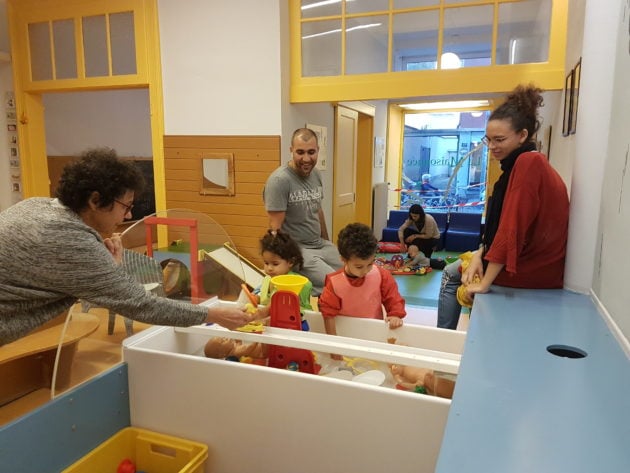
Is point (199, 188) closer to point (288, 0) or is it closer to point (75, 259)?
point (288, 0)

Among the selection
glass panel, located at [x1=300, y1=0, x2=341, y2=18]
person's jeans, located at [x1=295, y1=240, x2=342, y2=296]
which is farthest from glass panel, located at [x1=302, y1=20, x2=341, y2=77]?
person's jeans, located at [x1=295, y1=240, x2=342, y2=296]

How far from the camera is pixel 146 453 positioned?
6.03ft

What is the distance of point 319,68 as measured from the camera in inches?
169

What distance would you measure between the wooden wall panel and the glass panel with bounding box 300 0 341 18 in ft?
3.81

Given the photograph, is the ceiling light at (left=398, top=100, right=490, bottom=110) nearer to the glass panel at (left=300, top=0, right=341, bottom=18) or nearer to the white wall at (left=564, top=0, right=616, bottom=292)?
the glass panel at (left=300, top=0, right=341, bottom=18)

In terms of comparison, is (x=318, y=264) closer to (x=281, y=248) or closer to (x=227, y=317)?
(x=281, y=248)

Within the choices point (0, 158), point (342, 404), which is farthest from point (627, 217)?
point (0, 158)

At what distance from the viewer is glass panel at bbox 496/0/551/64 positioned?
355 centimetres

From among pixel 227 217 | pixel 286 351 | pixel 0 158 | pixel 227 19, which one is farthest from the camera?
pixel 0 158

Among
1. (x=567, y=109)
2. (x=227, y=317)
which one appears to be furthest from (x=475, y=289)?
(x=567, y=109)

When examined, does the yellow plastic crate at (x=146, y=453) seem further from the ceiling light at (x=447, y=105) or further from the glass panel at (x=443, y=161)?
the glass panel at (x=443, y=161)

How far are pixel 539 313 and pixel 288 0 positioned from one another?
3.44 meters

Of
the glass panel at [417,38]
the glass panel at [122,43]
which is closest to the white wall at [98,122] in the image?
the glass panel at [122,43]

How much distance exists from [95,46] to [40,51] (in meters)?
0.65
